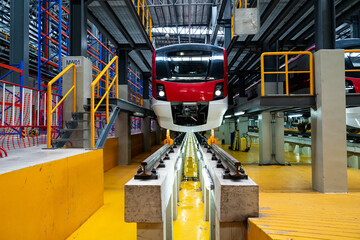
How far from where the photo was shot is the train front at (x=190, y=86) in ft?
13.9

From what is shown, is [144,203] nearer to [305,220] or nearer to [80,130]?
[305,220]

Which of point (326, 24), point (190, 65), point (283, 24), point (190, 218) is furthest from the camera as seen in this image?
point (283, 24)

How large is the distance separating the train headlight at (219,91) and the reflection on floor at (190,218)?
2430 millimetres

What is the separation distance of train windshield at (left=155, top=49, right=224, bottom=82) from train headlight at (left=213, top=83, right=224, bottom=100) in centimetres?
17

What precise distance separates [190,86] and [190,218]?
264 cm

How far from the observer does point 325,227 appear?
1.87 metres

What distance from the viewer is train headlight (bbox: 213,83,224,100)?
4281 mm

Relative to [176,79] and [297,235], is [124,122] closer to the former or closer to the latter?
[176,79]

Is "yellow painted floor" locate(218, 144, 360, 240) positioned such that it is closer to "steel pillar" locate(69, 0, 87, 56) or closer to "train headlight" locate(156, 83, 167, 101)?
"train headlight" locate(156, 83, 167, 101)

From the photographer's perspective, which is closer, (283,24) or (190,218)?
(190,218)

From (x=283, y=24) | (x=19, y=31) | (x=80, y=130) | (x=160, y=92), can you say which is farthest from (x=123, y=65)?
(x=283, y=24)

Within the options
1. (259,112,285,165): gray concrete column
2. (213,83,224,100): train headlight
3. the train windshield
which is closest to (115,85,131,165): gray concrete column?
the train windshield

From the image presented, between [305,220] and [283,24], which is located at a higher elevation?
[283,24]

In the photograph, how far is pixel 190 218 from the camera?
12.9ft
